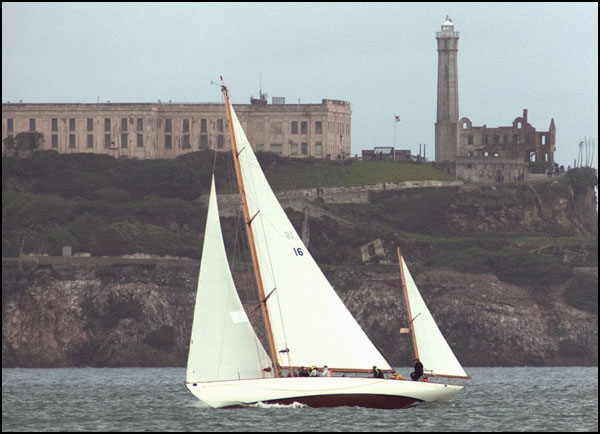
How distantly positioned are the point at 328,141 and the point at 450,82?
1384cm

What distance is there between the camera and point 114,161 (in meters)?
166

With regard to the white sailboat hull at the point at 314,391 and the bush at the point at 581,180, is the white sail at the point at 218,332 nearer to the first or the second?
the white sailboat hull at the point at 314,391

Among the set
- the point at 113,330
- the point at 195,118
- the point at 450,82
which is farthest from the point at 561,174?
the point at 113,330

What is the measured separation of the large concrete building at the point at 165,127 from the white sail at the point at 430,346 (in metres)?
102

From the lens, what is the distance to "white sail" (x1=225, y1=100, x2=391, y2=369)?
60375 mm

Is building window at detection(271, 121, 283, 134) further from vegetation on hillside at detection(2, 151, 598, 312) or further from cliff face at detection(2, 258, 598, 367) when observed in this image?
cliff face at detection(2, 258, 598, 367)

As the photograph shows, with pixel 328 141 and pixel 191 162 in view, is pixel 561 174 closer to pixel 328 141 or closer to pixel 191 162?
pixel 328 141

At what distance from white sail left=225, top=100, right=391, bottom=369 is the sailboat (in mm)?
35

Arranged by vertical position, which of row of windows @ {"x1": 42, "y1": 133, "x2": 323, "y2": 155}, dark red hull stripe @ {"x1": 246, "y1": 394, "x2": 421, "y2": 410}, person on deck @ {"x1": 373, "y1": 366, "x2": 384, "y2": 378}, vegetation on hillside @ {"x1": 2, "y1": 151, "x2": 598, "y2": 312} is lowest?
dark red hull stripe @ {"x1": 246, "y1": 394, "x2": 421, "y2": 410}

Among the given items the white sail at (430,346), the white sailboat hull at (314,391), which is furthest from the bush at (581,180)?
the white sailboat hull at (314,391)

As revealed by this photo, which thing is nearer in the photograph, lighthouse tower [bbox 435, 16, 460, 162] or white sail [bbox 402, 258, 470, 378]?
white sail [bbox 402, 258, 470, 378]

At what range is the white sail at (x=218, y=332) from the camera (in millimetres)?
60781

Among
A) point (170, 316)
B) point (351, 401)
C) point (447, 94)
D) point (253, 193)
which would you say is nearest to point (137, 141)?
point (447, 94)

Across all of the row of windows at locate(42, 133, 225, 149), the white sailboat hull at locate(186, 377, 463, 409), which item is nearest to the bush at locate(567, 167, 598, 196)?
the row of windows at locate(42, 133, 225, 149)
